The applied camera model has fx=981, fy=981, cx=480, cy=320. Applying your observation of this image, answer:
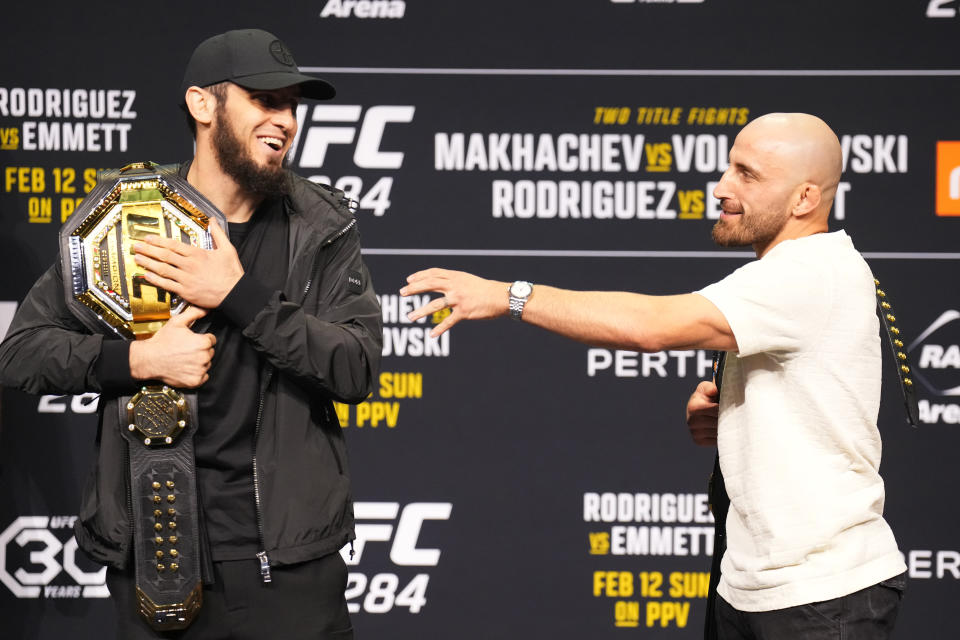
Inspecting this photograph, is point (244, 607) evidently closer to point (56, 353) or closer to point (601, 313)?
point (56, 353)

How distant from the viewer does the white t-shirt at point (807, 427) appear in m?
1.74

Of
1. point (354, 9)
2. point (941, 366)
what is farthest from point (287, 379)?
point (941, 366)

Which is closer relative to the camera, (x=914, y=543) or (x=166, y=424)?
(x=166, y=424)

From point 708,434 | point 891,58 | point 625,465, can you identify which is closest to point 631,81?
point 891,58

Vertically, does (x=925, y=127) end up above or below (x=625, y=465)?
above

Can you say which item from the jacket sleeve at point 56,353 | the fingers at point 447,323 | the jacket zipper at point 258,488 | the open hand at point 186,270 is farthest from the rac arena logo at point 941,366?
the jacket sleeve at point 56,353

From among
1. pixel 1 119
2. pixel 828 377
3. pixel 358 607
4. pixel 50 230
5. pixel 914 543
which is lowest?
pixel 358 607

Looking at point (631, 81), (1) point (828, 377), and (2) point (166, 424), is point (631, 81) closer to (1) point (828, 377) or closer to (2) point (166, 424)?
(1) point (828, 377)

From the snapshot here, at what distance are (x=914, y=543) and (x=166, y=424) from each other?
2617 millimetres

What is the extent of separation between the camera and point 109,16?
10.6ft

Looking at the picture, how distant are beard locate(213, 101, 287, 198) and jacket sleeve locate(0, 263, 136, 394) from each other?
14.7 inches

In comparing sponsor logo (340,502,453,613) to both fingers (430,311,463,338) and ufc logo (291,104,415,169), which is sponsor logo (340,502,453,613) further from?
fingers (430,311,463,338)

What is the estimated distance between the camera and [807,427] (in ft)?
5.82

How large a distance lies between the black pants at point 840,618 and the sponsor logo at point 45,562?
91.7 inches
